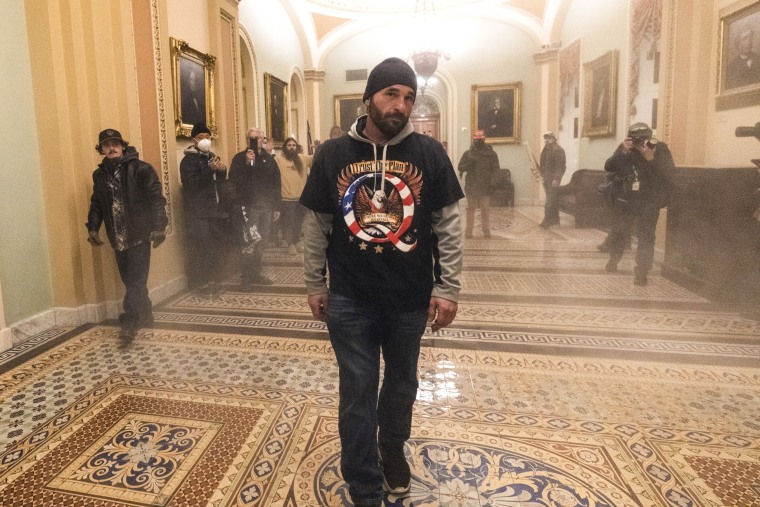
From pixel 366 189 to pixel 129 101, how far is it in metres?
3.73

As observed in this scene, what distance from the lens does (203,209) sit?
5.30 metres

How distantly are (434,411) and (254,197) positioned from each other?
3815 mm

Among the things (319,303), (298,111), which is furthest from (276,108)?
(319,303)

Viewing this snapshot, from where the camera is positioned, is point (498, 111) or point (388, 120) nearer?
point (388, 120)

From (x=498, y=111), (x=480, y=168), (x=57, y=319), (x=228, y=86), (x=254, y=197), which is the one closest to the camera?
(x=57, y=319)

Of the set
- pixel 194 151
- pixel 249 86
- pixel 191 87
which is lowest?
pixel 194 151

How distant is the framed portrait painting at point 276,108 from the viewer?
1008cm

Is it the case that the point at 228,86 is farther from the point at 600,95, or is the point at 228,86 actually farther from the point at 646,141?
the point at 600,95

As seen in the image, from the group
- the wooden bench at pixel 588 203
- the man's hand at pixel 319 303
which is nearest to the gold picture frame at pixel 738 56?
the wooden bench at pixel 588 203

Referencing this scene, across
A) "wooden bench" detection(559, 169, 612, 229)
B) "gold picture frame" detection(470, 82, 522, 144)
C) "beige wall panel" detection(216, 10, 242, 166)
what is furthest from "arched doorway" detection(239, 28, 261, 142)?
"gold picture frame" detection(470, 82, 522, 144)

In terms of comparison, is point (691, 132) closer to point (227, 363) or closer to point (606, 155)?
point (606, 155)

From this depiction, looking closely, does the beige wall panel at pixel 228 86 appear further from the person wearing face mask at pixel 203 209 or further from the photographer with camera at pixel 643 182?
the photographer with camera at pixel 643 182

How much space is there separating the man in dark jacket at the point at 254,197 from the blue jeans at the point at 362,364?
3.94 metres

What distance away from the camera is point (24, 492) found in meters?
2.17
